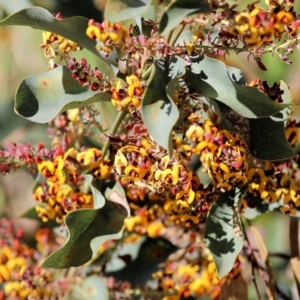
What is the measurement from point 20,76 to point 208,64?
1.22 m

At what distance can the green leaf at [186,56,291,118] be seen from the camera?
975mm

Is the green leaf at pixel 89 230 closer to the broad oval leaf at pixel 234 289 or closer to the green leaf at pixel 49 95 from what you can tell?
the green leaf at pixel 49 95

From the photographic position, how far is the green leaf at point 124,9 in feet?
2.81

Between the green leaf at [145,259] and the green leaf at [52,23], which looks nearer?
the green leaf at [52,23]

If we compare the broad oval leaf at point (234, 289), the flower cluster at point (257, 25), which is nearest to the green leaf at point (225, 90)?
the flower cluster at point (257, 25)

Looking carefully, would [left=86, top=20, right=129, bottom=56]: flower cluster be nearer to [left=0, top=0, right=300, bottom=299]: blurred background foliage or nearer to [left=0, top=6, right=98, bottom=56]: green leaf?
[left=0, top=6, right=98, bottom=56]: green leaf

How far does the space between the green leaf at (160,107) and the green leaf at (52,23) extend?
16 centimetres

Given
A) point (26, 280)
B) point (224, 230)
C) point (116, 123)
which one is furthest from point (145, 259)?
point (116, 123)

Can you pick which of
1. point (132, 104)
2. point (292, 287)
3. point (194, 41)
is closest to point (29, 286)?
point (132, 104)

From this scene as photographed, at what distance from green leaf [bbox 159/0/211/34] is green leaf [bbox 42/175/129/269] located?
15.0 inches

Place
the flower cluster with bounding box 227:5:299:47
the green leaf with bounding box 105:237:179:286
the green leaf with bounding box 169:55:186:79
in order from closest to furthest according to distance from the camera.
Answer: the flower cluster with bounding box 227:5:299:47 → the green leaf with bounding box 169:55:186:79 → the green leaf with bounding box 105:237:179:286

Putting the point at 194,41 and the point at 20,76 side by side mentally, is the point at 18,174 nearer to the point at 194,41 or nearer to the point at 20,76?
the point at 20,76

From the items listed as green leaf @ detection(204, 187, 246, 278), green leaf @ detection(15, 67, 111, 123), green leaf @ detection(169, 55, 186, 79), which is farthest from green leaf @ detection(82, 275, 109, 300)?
green leaf @ detection(169, 55, 186, 79)

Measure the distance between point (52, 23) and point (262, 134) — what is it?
0.40 meters
